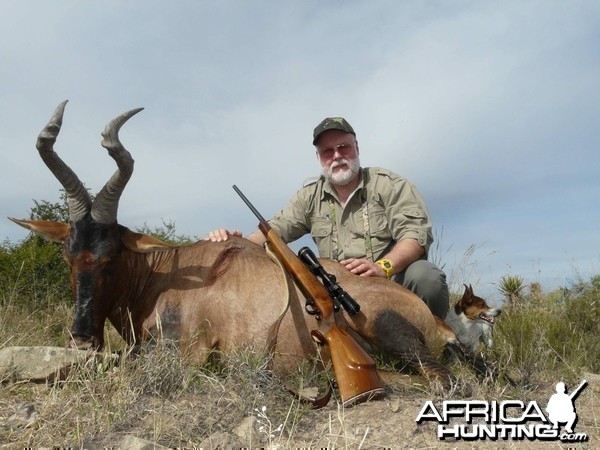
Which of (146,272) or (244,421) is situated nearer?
(244,421)

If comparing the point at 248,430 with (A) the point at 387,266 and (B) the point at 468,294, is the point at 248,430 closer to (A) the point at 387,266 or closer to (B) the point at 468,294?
(A) the point at 387,266

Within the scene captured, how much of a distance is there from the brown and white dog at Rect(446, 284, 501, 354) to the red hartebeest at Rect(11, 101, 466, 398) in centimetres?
189

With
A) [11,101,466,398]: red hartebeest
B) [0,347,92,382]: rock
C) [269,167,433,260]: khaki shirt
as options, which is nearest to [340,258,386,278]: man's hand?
[11,101,466,398]: red hartebeest

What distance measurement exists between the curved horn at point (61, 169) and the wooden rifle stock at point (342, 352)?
170cm

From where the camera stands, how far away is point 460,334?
6270 millimetres

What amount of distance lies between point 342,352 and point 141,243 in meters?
1.90

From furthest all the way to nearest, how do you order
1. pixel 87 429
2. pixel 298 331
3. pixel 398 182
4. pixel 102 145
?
1. pixel 398 182
2. pixel 102 145
3. pixel 298 331
4. pixel 87 429

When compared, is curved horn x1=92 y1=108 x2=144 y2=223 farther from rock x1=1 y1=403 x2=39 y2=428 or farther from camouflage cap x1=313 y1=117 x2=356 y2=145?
camouflage cap x1=313 y1=117 x2=356 y2=145

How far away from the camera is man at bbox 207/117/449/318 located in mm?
5141

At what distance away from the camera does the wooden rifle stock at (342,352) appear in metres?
3.33

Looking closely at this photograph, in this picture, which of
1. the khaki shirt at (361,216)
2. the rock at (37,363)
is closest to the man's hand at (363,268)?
the khaki shirt at (361,216)

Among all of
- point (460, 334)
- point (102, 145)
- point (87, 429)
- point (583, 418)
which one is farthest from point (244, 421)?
point (460, 334)

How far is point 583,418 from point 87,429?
2.68 metres

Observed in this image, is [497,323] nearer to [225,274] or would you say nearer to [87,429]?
[225,274]
